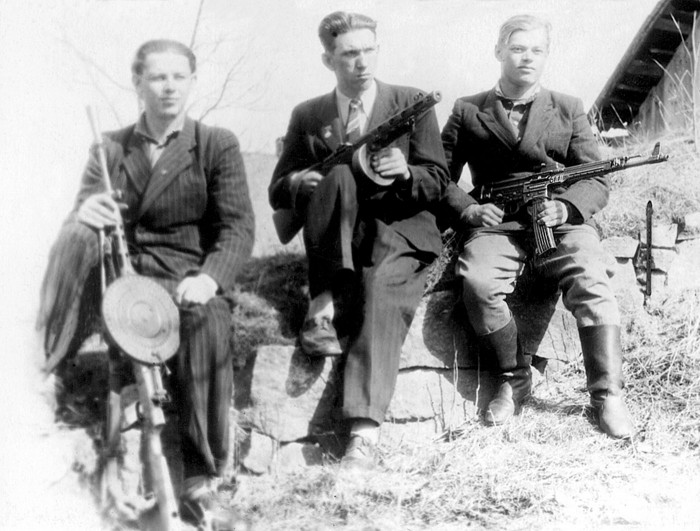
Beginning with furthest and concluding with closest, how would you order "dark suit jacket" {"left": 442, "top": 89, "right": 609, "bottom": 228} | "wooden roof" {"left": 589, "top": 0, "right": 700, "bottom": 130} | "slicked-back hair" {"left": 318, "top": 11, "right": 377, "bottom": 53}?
"wooden roof" {"left": 589, "top": 0, "right": 700, "bottom": 130} → "dark suit jacket" {"left": 442, "top": 89, "right": 609, "bottom": 228} → "slicked-back hair" {"left": 318, "top": 11, "right": 377, "bottom": 53}

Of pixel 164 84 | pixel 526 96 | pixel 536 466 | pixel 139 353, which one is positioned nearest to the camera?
pixel 139 353

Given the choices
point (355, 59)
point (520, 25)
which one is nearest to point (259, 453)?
point (355, 59)

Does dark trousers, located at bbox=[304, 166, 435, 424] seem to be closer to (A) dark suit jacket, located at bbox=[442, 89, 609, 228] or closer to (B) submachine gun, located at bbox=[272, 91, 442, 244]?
(B) submachine gun, located at bbox=[272, 91, 442, 244]

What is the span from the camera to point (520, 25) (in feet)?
14.9

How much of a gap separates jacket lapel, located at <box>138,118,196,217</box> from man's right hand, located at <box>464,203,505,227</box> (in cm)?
161

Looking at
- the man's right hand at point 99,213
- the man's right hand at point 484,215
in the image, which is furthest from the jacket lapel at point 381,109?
the man's right hand at point 99,213

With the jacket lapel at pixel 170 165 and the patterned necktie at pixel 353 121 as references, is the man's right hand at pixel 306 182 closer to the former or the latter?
the patterned necktie at pixel 353 121

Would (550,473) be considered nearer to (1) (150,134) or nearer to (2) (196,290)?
(2) (196,290)

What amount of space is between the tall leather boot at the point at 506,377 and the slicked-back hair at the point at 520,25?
64.7 inches

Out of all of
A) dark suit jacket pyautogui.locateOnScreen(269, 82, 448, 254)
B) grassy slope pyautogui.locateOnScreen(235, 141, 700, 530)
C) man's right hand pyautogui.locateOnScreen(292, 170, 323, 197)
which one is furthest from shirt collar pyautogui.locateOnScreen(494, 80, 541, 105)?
grassy slope pyautogui.locateOnScreen(235, 141, 700, 530)

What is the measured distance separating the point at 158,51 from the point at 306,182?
98 centimetres

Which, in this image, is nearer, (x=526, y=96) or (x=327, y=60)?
(x=327, y=60)

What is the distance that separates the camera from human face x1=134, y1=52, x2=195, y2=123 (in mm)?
3639

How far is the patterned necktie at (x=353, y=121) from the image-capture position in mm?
4302
